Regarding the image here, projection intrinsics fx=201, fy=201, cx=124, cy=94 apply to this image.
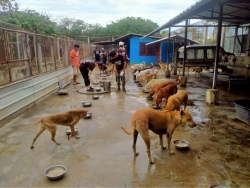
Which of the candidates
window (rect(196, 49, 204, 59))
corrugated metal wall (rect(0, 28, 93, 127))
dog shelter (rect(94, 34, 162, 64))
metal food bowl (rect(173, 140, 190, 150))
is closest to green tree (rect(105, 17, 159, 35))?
dog shelter (rect(94, 34, 162, 64))

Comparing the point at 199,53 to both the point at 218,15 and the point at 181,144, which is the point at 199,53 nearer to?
the point at 218,15

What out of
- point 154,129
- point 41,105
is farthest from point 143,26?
point 154,129

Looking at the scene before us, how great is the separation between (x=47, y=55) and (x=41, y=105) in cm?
296

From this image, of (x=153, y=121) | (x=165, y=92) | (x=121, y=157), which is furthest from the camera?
(x=165, y=92)

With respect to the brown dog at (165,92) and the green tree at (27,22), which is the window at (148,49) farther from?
the brown dog at (165,92)

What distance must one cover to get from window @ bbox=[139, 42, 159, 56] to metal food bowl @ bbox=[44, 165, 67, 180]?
21964 mm

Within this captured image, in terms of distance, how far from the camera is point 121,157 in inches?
141

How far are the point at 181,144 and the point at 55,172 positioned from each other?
2377 mm

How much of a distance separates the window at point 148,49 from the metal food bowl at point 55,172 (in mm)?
21964

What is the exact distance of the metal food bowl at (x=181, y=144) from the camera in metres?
3.79

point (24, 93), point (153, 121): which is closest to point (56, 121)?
point (153, 121)

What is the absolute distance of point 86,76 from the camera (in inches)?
340

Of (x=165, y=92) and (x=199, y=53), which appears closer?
(x=165, y=92)

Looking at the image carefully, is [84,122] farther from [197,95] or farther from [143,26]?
[143,26]
